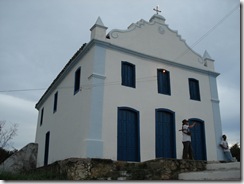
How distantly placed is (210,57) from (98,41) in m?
6.38

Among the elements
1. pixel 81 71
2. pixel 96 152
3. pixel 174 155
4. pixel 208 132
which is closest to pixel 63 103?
pixel 81 71

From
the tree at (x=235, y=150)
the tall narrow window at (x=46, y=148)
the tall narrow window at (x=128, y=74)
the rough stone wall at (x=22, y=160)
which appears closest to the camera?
the tall narrow window at (x=128, y=74)

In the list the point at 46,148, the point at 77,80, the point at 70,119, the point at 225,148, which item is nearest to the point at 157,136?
the point at 225,148

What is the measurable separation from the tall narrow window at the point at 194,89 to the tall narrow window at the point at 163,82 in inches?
53.9

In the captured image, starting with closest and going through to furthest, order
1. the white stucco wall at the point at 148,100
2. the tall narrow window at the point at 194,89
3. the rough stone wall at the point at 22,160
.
→ the white stucco wall at the point at 148,100, the tall narrow window at the point at 194,89, the rough stone wall at the point at 22,160

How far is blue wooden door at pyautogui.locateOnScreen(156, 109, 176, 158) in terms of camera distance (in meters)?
12.1

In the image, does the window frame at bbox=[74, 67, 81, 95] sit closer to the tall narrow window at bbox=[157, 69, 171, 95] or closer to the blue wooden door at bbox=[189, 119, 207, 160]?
the tall narrow window at bbox=[157, 69, 171, 95]

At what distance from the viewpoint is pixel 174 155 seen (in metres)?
12.2

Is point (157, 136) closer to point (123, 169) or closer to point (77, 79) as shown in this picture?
point (123, 169)

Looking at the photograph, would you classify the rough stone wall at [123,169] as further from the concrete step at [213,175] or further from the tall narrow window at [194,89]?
the tall narrow window at [194,89]

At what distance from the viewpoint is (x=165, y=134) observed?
1241 centimetres

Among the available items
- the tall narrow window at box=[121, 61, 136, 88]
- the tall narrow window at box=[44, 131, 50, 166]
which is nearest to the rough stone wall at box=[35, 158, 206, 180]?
the tall narrow window at box=[121, 61, 136, 88]

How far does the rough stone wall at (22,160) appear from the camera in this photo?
1512 centimetres

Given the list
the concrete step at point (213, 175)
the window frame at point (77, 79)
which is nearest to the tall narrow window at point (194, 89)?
the window frame at point (77, 79)
